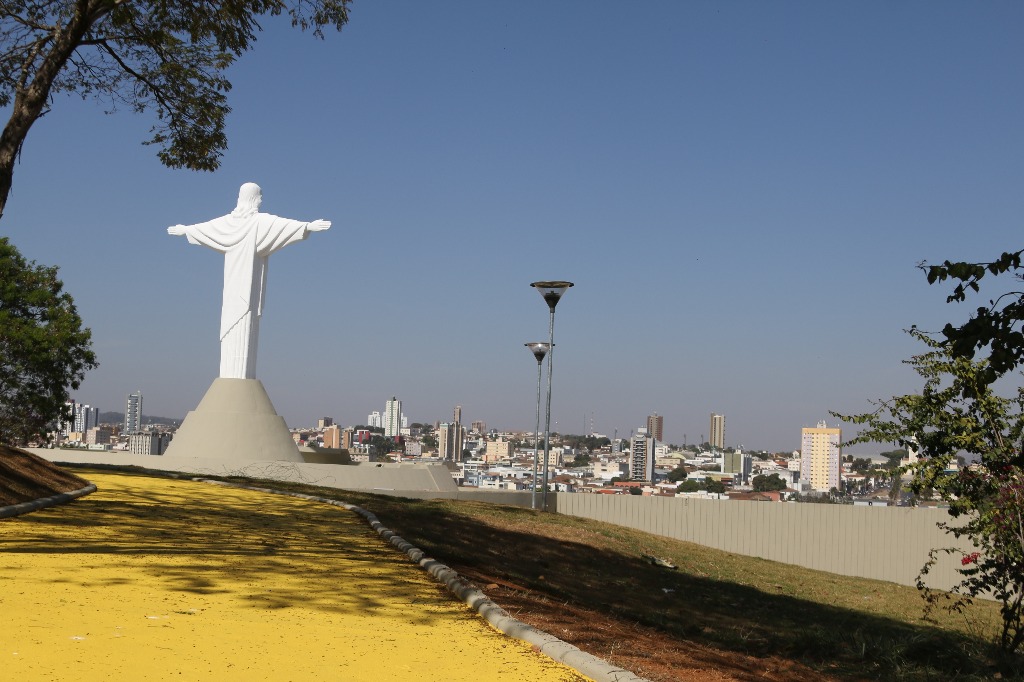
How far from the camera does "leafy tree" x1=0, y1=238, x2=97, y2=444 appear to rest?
2419 cm

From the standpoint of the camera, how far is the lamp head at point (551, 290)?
719 inches

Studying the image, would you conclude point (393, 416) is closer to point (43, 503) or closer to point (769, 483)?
point (769, 483)

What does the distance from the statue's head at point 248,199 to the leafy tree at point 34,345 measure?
21.0ft

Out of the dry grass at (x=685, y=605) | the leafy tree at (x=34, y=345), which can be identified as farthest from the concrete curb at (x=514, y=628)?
the leafy tree at (x=34, y=345)

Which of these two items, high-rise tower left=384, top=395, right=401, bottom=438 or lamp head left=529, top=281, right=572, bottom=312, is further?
high-rise tower left=384, top=395, right=401, bottom=438

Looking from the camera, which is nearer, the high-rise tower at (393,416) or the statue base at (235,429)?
the statue base at (235,429)

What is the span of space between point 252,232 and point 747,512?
13209 millimetres

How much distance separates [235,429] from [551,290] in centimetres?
780

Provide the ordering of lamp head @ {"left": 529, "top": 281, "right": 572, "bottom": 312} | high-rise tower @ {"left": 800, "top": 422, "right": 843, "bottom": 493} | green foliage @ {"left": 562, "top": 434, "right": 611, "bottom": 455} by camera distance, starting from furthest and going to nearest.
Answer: green foliage @ {"left": 562, "top": 434, "right": 611, "bottom": 455} < high-rise tower @ {"left": 800, "top": 422, "right": 843, "bottom": 493} < lamp head @ {"left": 529, "top": 281, "right": 572, "bottom": 312}

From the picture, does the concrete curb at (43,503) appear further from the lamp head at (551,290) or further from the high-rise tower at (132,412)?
the high-rise tower at (132,412)

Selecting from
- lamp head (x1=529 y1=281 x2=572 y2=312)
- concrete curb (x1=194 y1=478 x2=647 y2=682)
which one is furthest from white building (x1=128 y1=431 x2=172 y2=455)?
A: concrete curb (x1=194 y1=478 x2=647 y2=682)

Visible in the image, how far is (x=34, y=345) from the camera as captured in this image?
24.2 m

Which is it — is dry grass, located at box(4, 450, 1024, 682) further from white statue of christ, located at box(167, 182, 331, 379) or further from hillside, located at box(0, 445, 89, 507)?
white statue of christ, located at box(167, 182, 331, 379)

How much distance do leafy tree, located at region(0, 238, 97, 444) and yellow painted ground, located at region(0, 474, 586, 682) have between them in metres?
16.2
